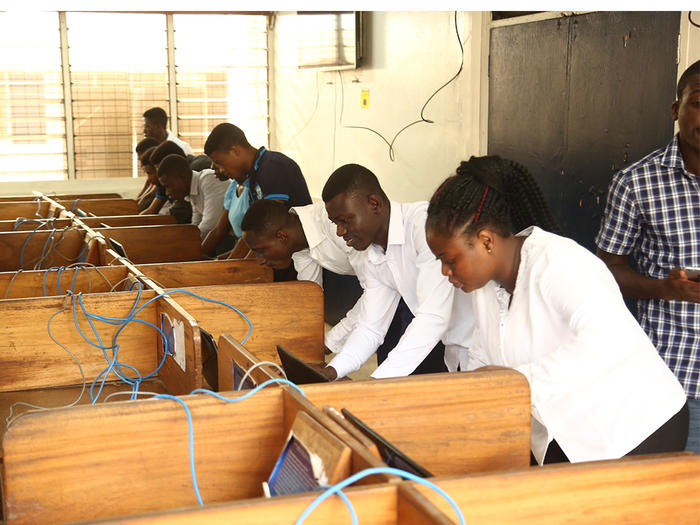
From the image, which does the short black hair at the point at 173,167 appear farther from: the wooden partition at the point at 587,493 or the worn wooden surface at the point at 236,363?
the wooden partition at the point at 587,493

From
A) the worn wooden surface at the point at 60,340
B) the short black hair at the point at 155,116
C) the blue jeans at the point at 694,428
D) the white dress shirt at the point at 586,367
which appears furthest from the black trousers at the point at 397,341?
the short black hair at the point at 155,116

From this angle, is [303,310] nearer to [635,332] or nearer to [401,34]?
[635,332]

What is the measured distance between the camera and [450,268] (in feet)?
5.91

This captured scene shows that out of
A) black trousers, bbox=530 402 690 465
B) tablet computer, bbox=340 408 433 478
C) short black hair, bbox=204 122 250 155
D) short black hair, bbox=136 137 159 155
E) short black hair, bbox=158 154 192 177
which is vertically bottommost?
black trousers, bbox=530 402 690 465

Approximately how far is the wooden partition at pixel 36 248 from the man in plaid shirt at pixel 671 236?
Answer: 2621 mm

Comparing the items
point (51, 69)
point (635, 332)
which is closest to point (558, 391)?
point (635, 332)

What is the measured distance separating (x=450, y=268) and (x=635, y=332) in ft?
1.33

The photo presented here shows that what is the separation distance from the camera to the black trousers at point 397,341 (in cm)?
→ 267

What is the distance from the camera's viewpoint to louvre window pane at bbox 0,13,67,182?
7.15 meters

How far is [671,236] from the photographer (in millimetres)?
2055

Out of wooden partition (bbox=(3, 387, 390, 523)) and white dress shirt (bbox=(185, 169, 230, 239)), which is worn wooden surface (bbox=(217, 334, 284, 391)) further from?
white dress shirt (bbox=(185, 169, 230, 239))

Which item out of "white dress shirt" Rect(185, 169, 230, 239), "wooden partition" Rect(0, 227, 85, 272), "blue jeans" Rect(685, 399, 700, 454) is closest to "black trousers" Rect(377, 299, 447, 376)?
"blue jeans" Rect(685, 399, 700, 454)

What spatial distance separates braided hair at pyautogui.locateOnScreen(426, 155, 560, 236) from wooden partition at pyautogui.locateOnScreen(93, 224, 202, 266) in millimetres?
2318

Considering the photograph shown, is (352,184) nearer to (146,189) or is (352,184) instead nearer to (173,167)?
(173,167)
